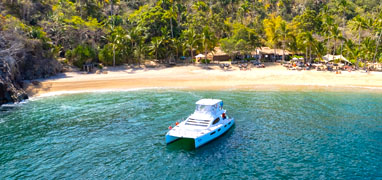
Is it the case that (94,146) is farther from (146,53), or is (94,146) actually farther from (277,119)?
(146,53)

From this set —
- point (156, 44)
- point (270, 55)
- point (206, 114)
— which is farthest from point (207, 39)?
point (206, 114)

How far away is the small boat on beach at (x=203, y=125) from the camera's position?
24.4 meters

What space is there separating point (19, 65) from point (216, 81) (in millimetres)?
37694

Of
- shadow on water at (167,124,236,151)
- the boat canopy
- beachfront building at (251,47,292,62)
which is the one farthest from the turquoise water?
beachfront building at (251,47,292,62)

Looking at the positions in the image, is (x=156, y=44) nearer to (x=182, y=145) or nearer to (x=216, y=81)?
(x=216, y=81)

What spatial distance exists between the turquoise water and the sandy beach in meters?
9.38

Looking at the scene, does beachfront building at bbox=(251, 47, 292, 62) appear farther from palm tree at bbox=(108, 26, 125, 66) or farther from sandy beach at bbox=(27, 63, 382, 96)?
palm tree at bbox=(108, 26, 125, 66)

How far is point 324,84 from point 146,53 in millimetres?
41941

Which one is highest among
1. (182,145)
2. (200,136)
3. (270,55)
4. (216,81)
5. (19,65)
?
(270,55)

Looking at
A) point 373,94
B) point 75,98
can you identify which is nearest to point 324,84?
point 373,94

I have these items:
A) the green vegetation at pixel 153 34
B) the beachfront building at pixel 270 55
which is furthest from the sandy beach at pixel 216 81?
the beachfront building at pixel 270 55

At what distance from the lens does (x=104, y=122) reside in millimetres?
31875

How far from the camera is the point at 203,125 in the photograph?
86.2ft

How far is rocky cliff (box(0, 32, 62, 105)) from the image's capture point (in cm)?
4289
